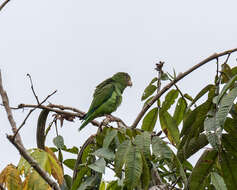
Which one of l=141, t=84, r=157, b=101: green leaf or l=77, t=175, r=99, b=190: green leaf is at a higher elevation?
l=141, t=84, r=157, b=101: green leaf

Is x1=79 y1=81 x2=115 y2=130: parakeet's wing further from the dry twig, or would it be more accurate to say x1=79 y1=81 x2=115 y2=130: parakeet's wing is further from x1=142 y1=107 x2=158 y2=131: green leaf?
the dry twig

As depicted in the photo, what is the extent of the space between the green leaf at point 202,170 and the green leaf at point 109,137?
48 cm

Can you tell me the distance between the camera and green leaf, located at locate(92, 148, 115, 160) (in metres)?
2.36

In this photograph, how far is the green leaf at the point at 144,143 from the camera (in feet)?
7.51

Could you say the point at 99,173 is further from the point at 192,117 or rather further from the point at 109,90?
the point at 109,90

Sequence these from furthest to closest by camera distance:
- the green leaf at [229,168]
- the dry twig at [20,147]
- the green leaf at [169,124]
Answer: the green leaf at [169,124] < the dry twig at [20,147] < the green leaf at [229,168]

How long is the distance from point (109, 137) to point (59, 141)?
2.82 ft

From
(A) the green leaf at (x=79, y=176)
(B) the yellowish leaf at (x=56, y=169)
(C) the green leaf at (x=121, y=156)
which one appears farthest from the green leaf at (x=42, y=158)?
(C) the green leaf at (x=121, y=156)

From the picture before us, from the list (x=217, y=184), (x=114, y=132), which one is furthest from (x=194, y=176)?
(x=114, y=132)

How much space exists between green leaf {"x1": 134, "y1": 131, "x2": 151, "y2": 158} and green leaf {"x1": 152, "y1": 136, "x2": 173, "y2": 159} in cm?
8

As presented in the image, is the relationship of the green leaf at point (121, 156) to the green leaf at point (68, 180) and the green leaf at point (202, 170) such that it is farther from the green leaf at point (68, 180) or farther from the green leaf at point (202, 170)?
the green leaf at point (68, 180)

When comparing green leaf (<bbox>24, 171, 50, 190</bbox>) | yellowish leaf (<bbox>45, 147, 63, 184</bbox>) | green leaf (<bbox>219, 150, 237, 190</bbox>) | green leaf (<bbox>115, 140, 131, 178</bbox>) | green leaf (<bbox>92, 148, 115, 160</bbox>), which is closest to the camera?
green leaf (<bbox>219, 150, 237, 190</bbox>)

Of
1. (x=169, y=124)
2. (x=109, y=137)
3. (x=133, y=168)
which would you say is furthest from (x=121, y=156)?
(x=169, y=124)

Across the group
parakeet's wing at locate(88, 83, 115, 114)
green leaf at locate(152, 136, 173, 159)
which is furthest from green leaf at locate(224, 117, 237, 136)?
parakeet's wing at locate(88, 83, 115, 114)
